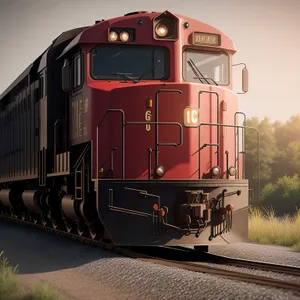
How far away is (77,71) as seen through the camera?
1193 centimetres

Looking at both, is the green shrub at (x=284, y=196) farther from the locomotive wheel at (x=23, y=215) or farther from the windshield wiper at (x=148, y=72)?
the windshield wiper at (x=148, y=72)

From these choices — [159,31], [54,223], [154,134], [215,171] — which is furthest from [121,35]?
[54,223]

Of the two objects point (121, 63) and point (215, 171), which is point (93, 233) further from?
point (121, 63)

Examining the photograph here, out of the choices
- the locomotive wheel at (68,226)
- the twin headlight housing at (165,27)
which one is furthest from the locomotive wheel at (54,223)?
the twin headlight housing at (165,27)

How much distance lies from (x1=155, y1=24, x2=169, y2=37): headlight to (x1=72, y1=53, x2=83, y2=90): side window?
1.41 metres

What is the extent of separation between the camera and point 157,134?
36.5 ft

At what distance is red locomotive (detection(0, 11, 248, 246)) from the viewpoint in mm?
10609

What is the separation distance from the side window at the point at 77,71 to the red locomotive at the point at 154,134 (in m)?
0.02

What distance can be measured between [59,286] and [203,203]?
3.19 m

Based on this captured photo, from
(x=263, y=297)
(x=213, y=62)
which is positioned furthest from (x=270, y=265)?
(x=213, y=62)

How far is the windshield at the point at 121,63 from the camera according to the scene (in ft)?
37.3

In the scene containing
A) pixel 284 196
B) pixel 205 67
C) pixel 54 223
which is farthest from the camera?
pixel 284 196

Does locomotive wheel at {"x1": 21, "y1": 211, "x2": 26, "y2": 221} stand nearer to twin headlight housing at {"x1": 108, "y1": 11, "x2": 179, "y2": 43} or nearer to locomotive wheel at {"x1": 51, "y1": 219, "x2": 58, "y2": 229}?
locomotive wheel at {"x1": 51, "y1": 219, "x2": 58, "y2": 229}

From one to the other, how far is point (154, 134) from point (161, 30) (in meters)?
1.88
